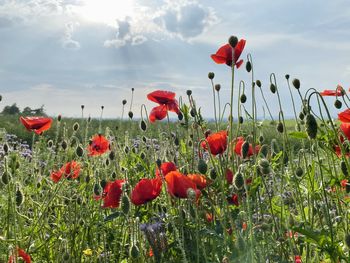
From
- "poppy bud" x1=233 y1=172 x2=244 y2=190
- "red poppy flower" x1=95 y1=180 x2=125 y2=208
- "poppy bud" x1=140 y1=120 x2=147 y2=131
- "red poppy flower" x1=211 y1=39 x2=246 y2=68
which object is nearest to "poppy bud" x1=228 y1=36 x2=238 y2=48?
"red poppy flower" x1=211 y1=39 x2=246 y2=68

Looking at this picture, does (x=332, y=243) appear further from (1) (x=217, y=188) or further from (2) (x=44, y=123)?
(2) (x=44, y=123)

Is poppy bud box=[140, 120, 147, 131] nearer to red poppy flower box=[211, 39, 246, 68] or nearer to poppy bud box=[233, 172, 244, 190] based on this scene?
red poppy flower box=[211, 39, 246, 68]

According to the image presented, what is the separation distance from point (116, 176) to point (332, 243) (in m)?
1.67

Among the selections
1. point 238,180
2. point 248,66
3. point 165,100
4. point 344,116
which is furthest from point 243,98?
point 238,180

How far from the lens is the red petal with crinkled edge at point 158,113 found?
108 inches

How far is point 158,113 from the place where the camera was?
2.78 m

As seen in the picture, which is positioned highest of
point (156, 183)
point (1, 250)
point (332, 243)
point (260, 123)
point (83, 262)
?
point (260, 123)

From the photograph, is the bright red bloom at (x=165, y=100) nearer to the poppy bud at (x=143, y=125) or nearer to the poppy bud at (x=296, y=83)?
the poppy bud at (x=143, y=125)

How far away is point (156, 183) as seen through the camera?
206 centimetres

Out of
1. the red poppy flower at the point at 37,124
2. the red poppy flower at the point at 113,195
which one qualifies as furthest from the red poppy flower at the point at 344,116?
the red poppy flower at the point at 37,124

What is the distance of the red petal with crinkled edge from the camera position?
9.02 ft

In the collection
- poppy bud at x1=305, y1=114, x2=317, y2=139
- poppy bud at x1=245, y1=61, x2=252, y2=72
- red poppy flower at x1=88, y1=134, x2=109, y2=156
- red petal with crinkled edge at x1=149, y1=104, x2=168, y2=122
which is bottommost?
red poppy flower at x1=88, y1=134, x2=109, y2=156

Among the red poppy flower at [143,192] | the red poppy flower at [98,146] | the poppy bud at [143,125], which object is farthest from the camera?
the red poppy flower at [98,146]

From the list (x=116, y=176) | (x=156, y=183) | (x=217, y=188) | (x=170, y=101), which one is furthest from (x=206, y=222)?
(x=116, y=176)
